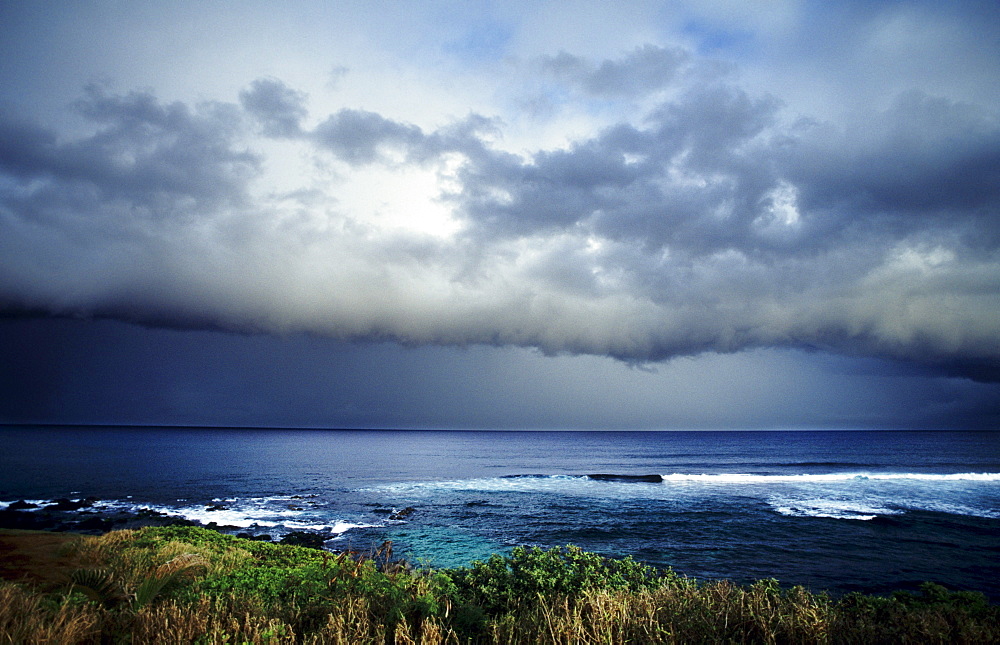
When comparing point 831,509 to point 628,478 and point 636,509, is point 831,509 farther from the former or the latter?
point 628,478

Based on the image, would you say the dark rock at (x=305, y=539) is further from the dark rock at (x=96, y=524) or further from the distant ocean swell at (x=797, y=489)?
the distant ocean swell at (x=797, y=489)

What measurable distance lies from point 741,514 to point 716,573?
55.6 ft

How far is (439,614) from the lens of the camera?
8.37 meters

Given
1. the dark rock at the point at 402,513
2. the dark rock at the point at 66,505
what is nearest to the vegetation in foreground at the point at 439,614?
the dark rock at the point at 402,513

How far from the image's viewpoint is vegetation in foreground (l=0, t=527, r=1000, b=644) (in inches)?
264

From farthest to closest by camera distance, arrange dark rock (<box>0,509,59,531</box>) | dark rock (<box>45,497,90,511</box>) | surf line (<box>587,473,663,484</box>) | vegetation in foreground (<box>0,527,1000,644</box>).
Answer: surf line (<box>587,473,663,484</box>) < dark rock (<box>45,497,90,511</box>) < dark rock (<box>0,509,59,531</box>) < vegetation in foreground (<box>0,527,1000,644</box>)

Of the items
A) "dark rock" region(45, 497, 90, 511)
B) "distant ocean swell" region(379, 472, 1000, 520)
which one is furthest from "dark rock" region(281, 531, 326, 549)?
"dark rock" region(45, 497, 90, 511)

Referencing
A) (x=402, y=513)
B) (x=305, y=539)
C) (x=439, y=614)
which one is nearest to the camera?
(x=439, y=614)

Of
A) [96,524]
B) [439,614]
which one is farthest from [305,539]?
[439,614]

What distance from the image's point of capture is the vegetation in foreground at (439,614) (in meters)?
6.70

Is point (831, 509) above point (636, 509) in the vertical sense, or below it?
above

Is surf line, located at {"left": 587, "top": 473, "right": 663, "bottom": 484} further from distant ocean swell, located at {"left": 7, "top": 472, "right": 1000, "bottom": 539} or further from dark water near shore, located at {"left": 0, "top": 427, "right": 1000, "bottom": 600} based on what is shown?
dark water near shore, located at {"left": 0, "top": 427, "right": 1000, "bottom": 600}

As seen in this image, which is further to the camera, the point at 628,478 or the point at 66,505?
the point at 628,478

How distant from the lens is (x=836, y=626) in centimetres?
710
